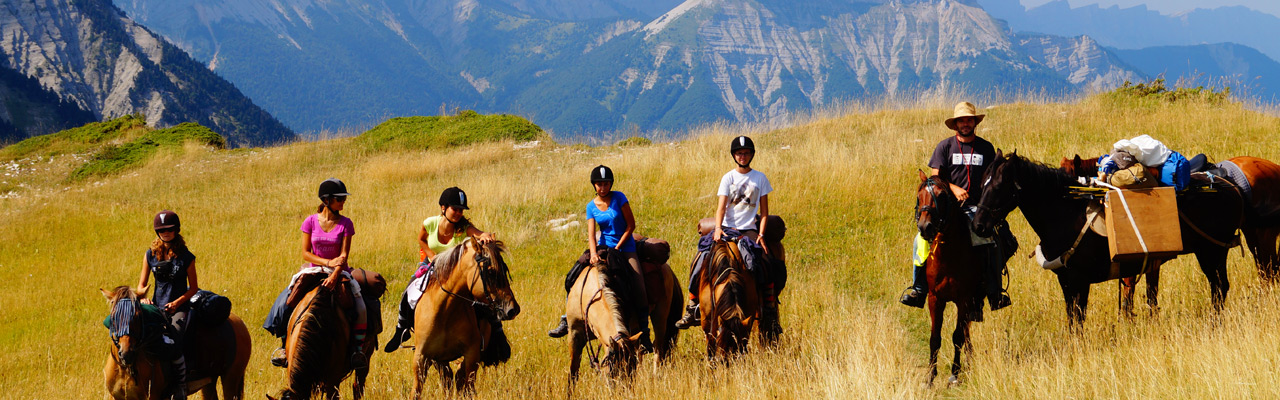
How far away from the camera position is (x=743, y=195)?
7.09 meters

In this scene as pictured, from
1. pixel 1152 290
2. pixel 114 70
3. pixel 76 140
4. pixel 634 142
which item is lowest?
pixel 1152 290

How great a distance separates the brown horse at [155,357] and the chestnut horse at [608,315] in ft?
9.98

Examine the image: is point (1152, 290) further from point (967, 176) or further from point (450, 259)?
point (450, 259)

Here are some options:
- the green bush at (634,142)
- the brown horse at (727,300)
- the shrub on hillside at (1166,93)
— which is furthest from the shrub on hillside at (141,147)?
the shrub on hillside at (1166,93)

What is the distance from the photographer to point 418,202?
56.1ft

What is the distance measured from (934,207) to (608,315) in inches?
109

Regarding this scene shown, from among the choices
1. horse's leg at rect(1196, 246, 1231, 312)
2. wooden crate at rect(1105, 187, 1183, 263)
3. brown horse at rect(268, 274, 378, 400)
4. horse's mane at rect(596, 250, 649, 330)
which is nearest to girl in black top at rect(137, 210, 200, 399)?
brown horse at rect(268, 274, 378, 400)

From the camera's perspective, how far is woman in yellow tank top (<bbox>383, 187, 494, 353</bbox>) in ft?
21.7

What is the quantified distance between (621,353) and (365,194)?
14663mm

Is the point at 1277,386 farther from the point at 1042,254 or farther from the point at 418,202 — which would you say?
the point at 418,202

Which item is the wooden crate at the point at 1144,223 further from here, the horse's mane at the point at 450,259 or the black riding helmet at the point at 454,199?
the black riding helmet at the point at 454,199

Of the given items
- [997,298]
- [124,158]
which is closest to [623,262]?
[997,298]

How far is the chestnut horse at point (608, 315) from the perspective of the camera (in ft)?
18.8

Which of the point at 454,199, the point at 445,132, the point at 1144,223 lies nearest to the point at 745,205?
the point at 454,199
